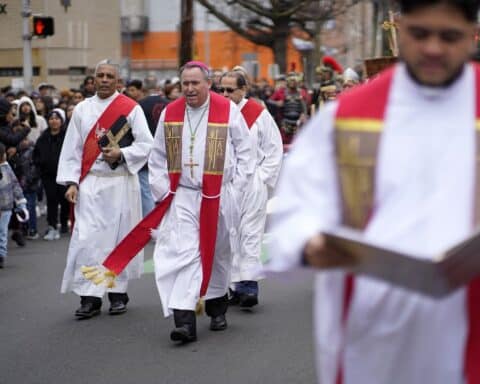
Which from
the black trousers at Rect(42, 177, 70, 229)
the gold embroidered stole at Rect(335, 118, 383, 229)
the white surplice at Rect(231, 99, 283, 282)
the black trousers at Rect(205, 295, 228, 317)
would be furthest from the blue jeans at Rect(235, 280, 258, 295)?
the gold embroidered stole at Rect(335, 118, 383, 229)

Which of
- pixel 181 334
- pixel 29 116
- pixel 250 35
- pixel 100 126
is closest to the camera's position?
pixel 181 334

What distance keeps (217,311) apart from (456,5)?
18.0ft

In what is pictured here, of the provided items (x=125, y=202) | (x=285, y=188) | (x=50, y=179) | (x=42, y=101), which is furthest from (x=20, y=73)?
(x=285, y=188)

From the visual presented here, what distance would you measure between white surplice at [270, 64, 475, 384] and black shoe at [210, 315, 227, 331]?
505 cm

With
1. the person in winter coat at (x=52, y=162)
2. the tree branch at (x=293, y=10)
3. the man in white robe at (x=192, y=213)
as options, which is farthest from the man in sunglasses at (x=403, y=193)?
the tree branch at (x=293, y=10)

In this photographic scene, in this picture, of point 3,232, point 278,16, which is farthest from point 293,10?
point 3,232

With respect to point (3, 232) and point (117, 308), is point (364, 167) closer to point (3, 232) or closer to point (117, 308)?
point (117, 308)

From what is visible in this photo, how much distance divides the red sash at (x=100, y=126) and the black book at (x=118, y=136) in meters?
0.03

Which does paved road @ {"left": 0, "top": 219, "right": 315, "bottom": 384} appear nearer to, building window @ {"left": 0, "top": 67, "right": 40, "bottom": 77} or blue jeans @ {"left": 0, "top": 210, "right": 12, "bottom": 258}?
blue jeans @ {"left": 0, "top": 210, "right": 12, "bottom": 258}

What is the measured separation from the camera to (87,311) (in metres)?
9.34

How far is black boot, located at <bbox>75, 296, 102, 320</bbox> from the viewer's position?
9327mm

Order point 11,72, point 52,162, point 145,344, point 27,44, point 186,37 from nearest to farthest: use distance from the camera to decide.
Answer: point 145,344 → point 52,162 → point 27,44 → point 186,37 → point 11,72

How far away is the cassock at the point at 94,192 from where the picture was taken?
945 cm

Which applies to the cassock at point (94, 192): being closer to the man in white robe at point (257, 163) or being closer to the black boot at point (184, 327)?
the man in white robe at point (257, 163)
